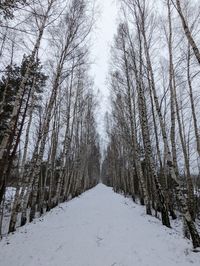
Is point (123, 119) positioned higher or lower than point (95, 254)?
higher

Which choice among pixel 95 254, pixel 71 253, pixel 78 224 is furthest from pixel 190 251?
pixel 78 224

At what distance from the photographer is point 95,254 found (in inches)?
203

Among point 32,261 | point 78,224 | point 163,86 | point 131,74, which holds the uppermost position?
point 131,74

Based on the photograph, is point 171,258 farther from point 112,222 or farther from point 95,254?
point 112,222

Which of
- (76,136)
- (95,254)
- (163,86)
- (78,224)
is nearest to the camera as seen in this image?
(95,254)

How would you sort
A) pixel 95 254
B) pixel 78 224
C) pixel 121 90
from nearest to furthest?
pixel 95 254
pixel 78 224
pixel 121 90

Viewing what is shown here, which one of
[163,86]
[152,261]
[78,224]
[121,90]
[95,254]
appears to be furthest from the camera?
[121,90]

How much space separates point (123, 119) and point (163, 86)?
15.1ft

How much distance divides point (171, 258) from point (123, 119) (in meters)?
13.0

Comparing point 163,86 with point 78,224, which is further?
point 163,86

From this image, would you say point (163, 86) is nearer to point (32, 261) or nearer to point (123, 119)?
point (123, 119)

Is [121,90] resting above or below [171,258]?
above

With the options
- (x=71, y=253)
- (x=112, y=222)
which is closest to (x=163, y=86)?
(x=112, y=222)

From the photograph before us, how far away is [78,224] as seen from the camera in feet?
27.1
